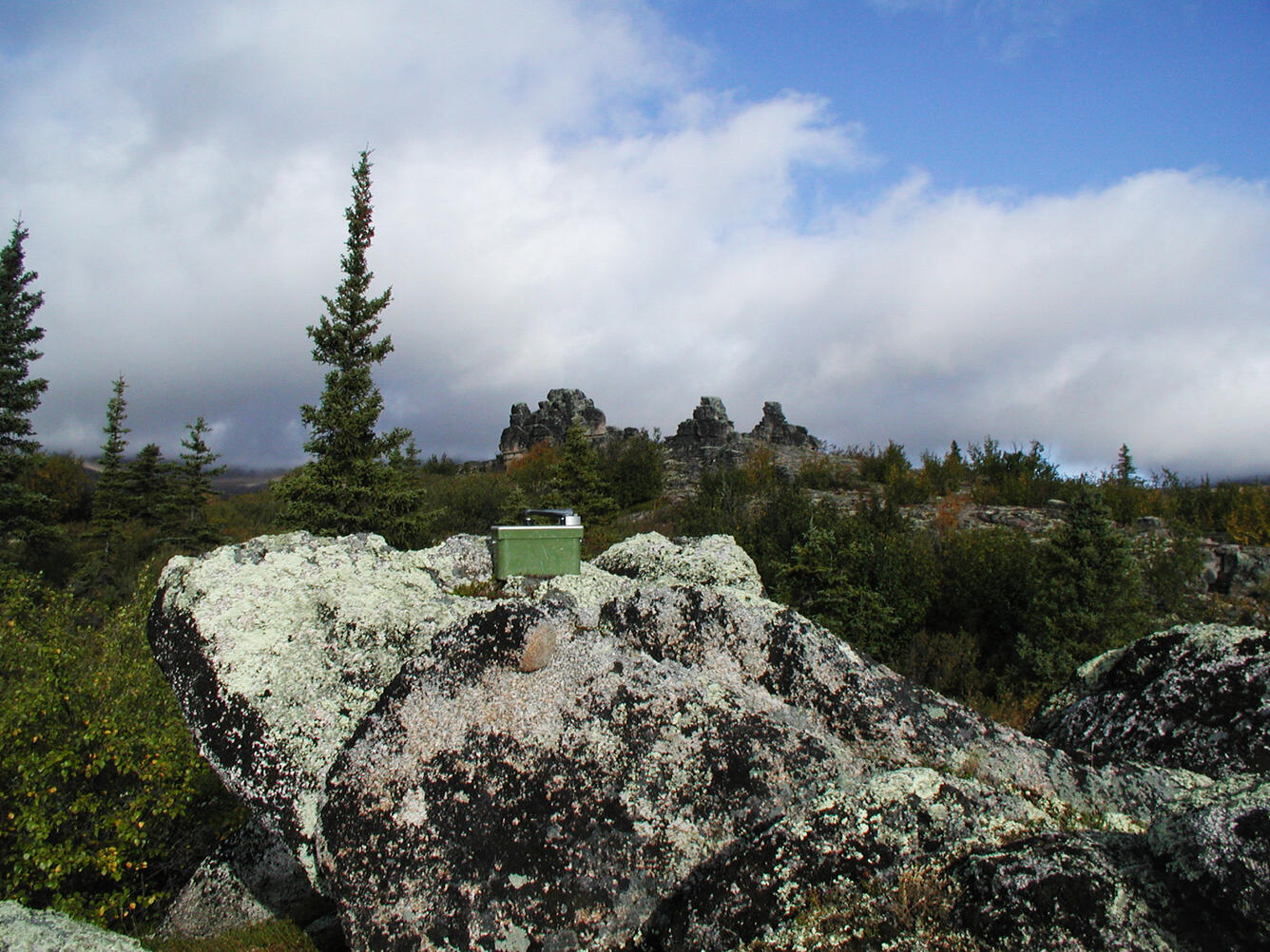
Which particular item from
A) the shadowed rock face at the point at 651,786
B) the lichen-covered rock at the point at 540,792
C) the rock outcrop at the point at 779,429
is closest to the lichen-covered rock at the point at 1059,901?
the shadowed rock face at the point at 651,786

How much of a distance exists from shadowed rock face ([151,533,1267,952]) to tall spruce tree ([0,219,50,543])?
116 feet

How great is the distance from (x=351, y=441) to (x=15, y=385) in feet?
58.2

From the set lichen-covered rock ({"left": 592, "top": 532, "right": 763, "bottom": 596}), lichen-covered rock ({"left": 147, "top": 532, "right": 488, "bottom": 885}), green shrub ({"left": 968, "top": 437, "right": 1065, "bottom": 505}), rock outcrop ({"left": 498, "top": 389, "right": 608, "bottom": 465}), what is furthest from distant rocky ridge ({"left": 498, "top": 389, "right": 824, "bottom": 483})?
lichen-covered rock ({"left": 147, "top": 532, "right": 488, "bottom": 885})

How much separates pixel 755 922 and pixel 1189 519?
42408 millimetres

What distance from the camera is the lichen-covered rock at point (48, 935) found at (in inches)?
191

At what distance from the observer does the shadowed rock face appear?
3.32 m

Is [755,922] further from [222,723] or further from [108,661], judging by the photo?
[108,661]

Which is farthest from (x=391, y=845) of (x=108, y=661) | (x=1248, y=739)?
(x=108, y=661)

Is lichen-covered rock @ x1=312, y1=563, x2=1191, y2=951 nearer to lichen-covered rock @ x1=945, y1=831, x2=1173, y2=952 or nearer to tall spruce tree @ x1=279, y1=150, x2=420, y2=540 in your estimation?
lichen-covered rock @ x1=945, y1=831, x2=1173, y2=952

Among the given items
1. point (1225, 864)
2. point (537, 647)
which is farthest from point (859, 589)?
point (1225, 864)

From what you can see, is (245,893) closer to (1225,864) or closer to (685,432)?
(1225,864)

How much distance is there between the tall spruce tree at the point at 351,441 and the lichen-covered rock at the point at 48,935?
73.8ft

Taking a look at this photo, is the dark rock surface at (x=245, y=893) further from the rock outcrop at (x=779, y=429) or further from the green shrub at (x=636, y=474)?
the rock outcrop at (x=779, y=429)

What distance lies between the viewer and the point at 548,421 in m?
94.4
